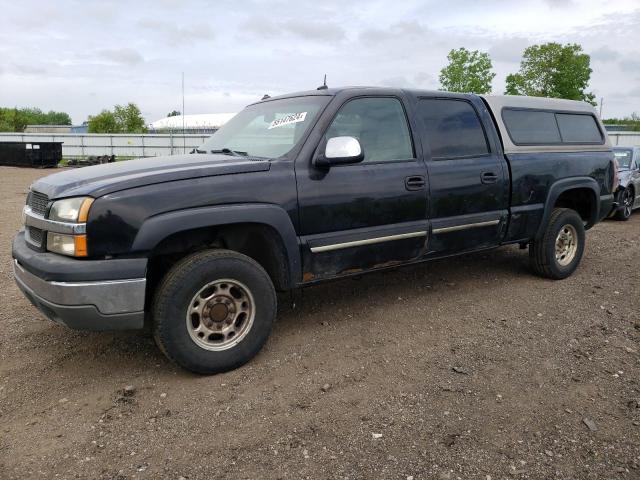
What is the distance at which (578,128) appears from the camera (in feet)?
18.7

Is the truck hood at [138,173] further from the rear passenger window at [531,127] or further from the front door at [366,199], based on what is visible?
the rear passenger window at [531,127]

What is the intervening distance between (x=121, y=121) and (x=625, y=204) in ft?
185

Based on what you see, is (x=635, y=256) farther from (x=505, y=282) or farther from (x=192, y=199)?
(x=192, y=199)

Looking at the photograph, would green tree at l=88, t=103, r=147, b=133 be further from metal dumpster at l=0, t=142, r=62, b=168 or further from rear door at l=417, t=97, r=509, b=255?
rear door at l=417, t=97, r=509, b=255

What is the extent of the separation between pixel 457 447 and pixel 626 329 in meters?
2.41

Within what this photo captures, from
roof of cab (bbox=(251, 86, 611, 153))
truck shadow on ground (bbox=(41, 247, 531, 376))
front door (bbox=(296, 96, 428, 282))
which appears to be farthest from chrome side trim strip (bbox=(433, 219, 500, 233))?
roof of cab (bbox=(251, 86, 611, 153))

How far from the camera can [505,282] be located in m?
5.44

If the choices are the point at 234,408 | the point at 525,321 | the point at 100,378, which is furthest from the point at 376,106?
the point at 100,378

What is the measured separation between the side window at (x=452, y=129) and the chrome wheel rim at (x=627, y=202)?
7172 mm

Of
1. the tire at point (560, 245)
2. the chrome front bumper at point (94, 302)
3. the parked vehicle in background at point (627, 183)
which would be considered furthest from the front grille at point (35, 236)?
the parked vehicle in background at point (627, 183)

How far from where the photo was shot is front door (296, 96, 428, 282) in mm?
3635

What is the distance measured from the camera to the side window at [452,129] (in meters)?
4.33

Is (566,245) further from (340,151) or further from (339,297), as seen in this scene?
(340,151)

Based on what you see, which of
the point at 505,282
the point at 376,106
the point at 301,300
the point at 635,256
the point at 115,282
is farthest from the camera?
the point at 635,256
